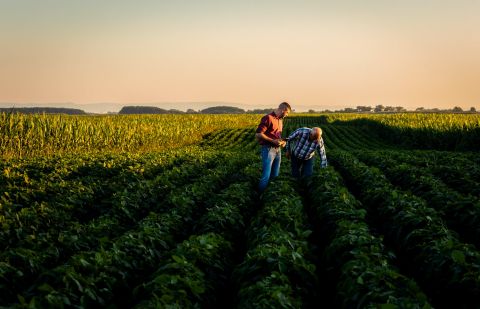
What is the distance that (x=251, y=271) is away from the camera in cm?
560

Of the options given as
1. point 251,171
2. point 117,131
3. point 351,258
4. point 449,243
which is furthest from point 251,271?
point 117,131

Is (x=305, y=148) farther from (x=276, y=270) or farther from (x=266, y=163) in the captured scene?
(x=276, y=270)

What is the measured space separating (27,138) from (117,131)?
716 centimetres

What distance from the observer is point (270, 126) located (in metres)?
12.4

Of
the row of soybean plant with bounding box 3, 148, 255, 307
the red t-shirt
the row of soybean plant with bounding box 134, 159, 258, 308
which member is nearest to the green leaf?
the row of soybean plant with bounding box 134, 159, 258, 308

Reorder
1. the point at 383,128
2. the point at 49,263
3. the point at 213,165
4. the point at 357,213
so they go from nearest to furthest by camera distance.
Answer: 1. the point at 49,263
2. the point at 357,213
3. the point at 213,165
4. the point at 383,128

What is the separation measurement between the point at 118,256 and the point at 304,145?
7680 mm

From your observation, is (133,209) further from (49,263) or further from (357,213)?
(357,213)

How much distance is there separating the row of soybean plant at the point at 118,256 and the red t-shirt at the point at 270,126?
233cm

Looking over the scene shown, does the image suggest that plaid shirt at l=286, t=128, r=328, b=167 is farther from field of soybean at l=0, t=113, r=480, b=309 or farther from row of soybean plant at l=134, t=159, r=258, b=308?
row of soybean plant at l=134, t=159, r=258, b=308

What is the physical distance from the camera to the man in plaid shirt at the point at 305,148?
1250 centimetres

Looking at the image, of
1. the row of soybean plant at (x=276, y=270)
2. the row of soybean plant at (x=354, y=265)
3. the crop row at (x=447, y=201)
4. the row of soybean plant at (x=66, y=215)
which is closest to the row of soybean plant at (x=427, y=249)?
the row of soybean plant at (x=354, y=265)

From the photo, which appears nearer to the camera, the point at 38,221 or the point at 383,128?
the point at 38,221

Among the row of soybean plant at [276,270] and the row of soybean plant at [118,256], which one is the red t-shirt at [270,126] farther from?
the row of soybean plant at [276,270]
